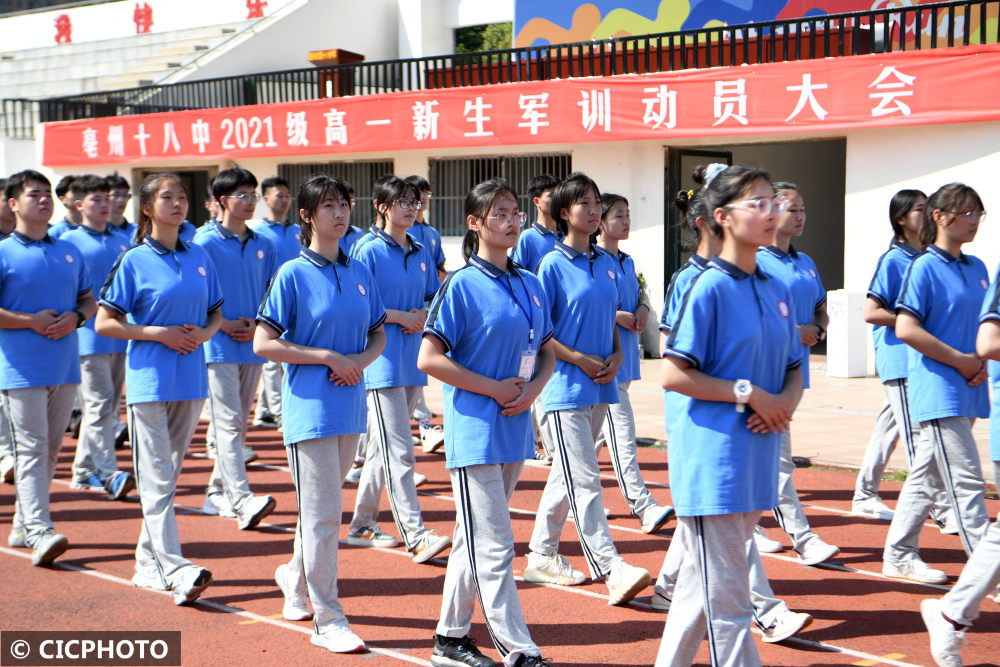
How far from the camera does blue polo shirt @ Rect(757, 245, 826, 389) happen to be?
622 cm

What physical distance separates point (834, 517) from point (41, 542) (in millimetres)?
4870

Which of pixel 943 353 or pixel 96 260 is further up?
pixel 96 260

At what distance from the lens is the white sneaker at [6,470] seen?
Result: 338 inches

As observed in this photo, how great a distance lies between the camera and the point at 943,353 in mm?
5598

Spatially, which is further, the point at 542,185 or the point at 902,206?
the point at 542,185

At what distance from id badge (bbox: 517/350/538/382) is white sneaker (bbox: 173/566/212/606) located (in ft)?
6.63

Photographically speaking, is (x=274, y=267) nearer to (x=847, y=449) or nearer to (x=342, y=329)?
(x=342, y=329)

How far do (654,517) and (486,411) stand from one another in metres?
2.76

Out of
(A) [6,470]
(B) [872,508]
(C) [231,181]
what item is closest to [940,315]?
(B) [872,508]

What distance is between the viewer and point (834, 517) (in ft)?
24.7

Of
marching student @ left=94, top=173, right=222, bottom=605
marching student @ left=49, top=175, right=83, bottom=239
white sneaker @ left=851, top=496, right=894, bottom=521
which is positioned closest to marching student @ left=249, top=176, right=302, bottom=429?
marching student @ left=49, top=175, right=83, bottom=239

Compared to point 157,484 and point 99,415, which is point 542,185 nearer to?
point 157,484

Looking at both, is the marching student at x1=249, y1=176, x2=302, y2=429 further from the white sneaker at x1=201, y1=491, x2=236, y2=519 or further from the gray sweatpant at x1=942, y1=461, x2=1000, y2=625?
the gray sweatpant at x1=942, y1=461, x2=1000, y2=625

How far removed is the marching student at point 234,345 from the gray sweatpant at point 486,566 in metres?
2.84
